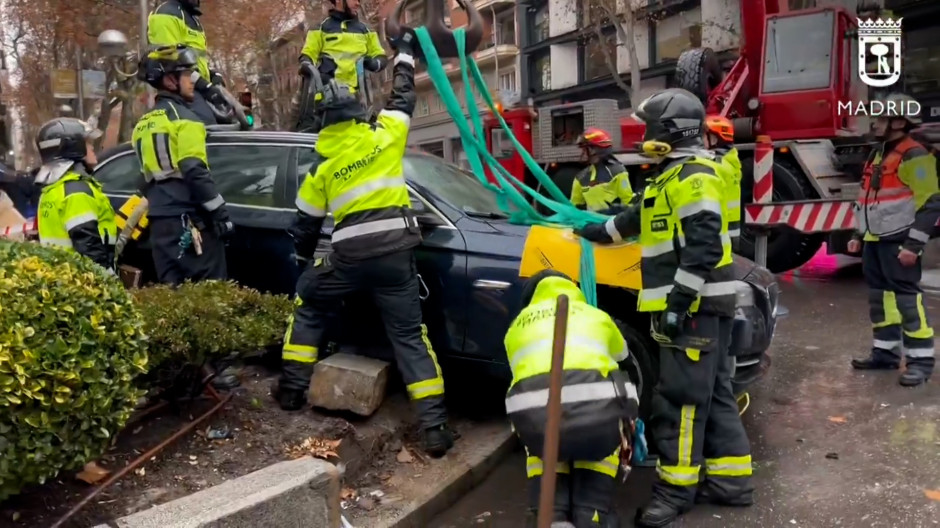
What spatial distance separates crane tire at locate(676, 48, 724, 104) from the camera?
35.3 feet

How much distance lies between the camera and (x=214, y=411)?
4.00m

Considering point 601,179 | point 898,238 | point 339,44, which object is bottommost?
point 898,238

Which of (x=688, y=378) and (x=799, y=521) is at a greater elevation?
(x=688, y=378)

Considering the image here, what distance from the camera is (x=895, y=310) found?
577cm

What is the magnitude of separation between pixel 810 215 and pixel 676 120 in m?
5.61

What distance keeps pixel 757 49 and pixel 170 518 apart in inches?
386

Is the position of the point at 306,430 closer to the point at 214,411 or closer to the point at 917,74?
the point at 214,411

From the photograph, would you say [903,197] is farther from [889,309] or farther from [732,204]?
[732,204]

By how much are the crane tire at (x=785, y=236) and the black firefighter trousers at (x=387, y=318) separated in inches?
237

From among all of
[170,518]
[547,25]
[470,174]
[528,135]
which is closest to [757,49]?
[528,135]

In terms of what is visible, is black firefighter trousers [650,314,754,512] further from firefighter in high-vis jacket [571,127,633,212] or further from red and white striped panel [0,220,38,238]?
red and white striped panel [0,220,38,238]

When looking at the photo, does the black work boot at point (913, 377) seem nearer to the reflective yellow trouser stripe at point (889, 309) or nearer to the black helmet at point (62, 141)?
the reflective yellow trouser stripe at point (889, 309)

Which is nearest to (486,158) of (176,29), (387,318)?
(387,318)

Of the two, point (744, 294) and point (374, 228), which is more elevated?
point (374, 228)
